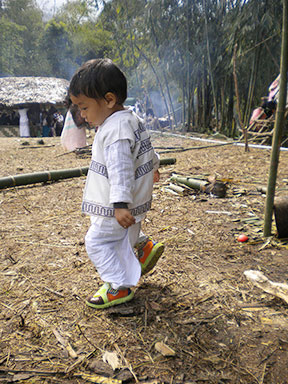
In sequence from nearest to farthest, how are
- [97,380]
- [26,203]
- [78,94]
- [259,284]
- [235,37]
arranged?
[97,380] → [78,94] → [259,284] → [26,203] → [235,37]

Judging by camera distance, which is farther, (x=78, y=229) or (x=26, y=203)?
(x=26, y=203)

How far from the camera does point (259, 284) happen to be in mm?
1882

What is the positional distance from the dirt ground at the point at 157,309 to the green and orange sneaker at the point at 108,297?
0.05 m

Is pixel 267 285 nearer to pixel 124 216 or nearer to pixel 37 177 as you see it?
pixel 124 216

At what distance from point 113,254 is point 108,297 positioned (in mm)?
259

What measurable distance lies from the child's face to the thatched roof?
60.1 feet

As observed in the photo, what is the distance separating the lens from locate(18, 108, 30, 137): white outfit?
18469 millimetres

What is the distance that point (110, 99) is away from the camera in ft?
5.40

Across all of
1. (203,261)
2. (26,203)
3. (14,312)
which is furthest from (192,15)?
(14,312)

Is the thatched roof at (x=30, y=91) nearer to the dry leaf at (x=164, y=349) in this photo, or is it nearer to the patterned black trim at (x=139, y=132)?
the patterned black trim at (x=139, y=132)

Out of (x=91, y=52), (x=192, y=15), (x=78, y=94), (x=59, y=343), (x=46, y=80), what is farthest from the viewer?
(x=91, y=52)

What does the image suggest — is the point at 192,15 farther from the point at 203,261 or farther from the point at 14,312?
the point at 14,312

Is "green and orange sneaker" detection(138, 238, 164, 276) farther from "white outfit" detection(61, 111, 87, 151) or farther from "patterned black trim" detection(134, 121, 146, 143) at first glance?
"white outfit" detection(61, 111, 87, 151)

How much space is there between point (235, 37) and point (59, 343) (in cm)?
907
